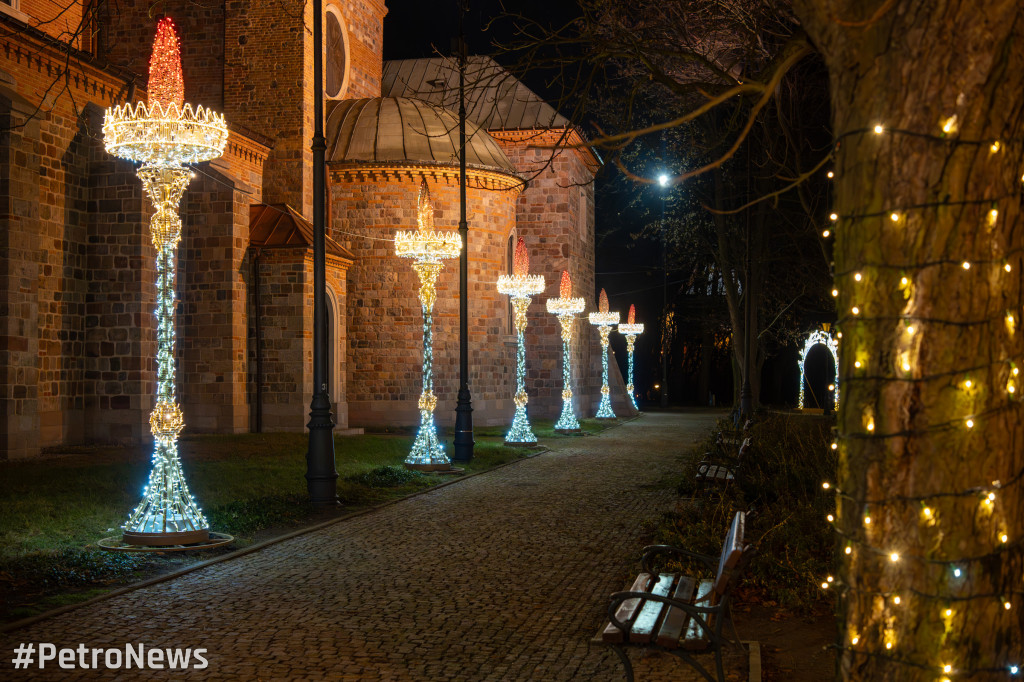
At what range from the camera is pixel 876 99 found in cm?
347

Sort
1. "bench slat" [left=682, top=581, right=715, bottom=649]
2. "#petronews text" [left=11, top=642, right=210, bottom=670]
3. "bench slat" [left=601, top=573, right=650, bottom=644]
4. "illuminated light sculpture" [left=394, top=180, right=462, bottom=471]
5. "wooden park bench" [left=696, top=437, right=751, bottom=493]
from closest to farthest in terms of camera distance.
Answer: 1. "bench slat" [left=601, top=573, right=650, bottom=644]
2. "bench slat" [left=682, top=581, right=715, bottom=649]
3. "#petronews text" [left=11, top=642, right=210, bottom=670]
4. "wooden park bench" [left=696, top=437, right=751, bottom=493]
5. "illuminated light sculpture" [left=394, top=180, right=462, bottom=471]

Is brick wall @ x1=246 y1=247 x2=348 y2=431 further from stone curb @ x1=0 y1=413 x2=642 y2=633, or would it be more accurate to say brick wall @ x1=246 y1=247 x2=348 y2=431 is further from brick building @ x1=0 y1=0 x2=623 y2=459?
stone curb @ x1=0 y1=413 x2=642 y2=633

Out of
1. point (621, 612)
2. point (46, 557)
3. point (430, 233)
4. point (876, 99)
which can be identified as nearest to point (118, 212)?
point (430, 233)

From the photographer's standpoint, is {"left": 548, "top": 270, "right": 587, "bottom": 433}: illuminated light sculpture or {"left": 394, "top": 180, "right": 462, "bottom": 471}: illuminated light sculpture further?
{"left": 548, "top": 270, "right": 587, "bottom": 433}: illuminated light sculpture

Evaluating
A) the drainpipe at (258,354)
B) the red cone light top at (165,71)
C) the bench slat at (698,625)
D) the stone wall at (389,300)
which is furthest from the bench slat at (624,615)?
the stone wall at (389,300)

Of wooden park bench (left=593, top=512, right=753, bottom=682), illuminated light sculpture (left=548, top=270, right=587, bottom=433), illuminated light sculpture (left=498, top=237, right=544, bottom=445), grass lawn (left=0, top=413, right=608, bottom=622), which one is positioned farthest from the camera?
illuminated light sculpture (left=548, top=270, right=587, bottom=433)

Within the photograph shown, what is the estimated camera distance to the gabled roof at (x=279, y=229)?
79.7ft

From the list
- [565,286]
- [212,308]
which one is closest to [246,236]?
[212,308]

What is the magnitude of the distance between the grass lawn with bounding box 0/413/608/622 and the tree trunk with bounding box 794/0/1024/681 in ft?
20.5

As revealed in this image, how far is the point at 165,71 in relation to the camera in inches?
396

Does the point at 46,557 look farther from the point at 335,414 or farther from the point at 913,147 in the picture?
the point at 335,414

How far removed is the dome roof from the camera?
2856 cm

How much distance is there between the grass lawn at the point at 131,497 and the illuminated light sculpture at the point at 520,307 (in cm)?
136

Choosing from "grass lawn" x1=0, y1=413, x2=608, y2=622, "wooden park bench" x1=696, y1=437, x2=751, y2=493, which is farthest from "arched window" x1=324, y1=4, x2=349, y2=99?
"wooden park bench" x1=696, y1=437, x2=751, y2=493
